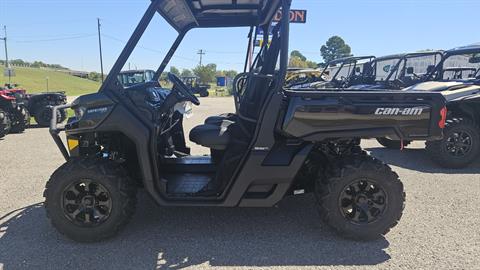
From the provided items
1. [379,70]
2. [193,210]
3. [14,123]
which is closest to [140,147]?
→ [193,210]

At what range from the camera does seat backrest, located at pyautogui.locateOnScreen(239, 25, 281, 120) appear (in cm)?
360

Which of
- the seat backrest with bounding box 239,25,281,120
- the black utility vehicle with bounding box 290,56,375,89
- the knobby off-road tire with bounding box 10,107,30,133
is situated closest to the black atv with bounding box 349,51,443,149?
the black utility vehicle with bounding box 290,56,375,89

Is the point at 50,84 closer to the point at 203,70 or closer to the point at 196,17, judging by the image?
the point at 203,70

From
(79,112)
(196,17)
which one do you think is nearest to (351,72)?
(196,17)

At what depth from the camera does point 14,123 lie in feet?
33.9

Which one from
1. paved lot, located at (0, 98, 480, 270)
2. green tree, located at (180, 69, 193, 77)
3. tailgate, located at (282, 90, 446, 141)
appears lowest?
paved lot, located at (0, 98, 480, 270)

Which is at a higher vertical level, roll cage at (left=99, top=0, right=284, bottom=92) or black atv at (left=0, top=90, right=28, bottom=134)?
roll cage at (left=99, top=0, right=284, bottom=92)

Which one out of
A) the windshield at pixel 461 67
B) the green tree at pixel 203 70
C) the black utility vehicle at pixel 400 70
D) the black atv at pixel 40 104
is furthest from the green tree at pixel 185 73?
the black atv at pixel 40 104

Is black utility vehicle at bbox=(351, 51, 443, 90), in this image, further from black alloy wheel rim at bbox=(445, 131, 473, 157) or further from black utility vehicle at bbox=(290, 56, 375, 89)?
black alloy wheel rim at bbox=(445, 131, 473, 157)

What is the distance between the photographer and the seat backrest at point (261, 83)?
3596 mm

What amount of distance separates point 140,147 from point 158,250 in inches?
35.2

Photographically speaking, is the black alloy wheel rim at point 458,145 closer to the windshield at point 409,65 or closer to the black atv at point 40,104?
the windshield at point 409,65

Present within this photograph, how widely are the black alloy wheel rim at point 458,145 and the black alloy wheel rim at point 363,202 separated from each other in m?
3.58

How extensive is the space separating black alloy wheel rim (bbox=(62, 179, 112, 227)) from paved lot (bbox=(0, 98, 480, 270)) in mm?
225
